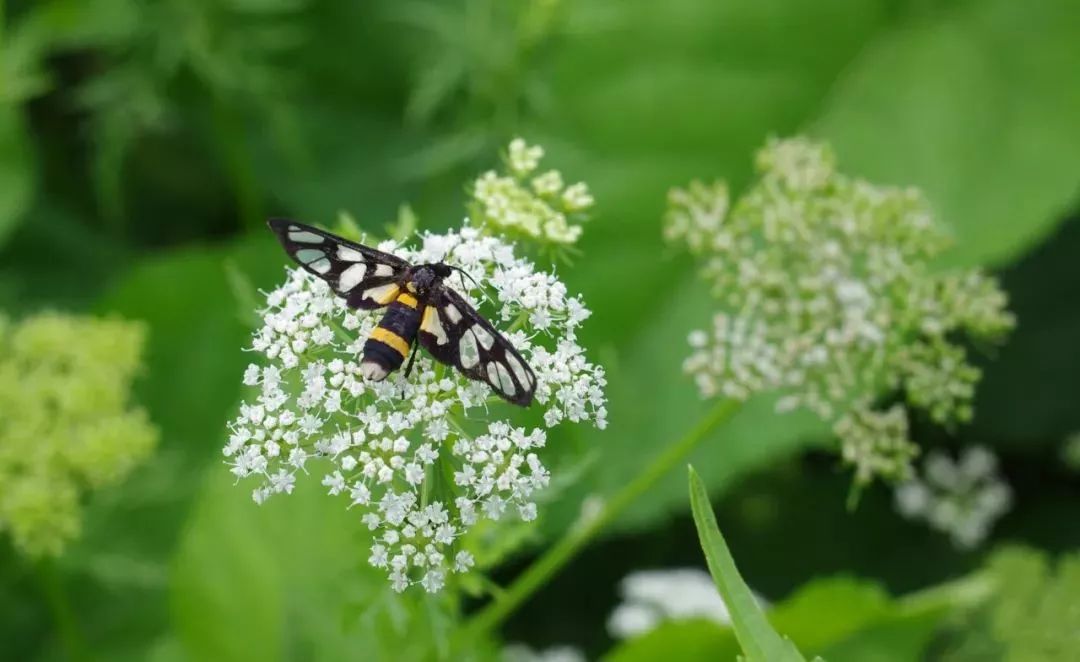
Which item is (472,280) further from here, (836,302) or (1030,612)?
(1030,612)

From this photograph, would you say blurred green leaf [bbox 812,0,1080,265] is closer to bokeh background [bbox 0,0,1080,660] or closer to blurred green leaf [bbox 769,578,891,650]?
bokeh background [bbox 0,0,1080,660]

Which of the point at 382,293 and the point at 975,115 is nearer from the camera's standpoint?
the point at 382,293

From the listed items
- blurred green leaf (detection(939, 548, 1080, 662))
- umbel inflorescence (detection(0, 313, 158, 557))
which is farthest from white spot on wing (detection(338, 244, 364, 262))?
blurred green leaf (detection(939, 548, 1080, 662))

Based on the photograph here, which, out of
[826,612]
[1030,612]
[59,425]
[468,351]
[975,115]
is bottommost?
[1030,612]

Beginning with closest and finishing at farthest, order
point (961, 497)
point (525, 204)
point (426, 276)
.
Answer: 1. point (426, 276)
2. point (525, 204)
3. point (961, 497)

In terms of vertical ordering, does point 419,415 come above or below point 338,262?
below

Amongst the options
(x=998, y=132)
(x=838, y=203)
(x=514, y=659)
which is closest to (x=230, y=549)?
(x=514, y=659)

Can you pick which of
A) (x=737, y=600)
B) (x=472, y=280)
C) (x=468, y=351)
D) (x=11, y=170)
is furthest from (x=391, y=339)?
(x=11, y=170)
